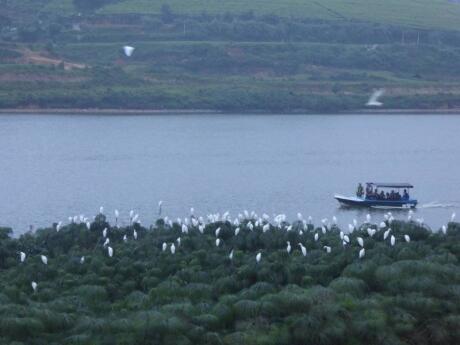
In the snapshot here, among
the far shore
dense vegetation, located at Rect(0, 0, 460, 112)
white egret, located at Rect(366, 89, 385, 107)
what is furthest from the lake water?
dense vegetation, located at Rect(0, 0, 460, 112)

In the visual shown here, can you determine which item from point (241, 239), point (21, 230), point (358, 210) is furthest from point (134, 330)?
point (358, 210)

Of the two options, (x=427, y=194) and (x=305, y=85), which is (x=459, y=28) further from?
(x=427, y=194)

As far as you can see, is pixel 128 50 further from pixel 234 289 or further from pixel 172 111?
pixel 234 289

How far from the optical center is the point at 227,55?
2483 inches

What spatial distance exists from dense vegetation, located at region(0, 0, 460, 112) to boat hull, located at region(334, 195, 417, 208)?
24.1 m

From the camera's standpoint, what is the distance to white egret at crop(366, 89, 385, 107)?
190ft

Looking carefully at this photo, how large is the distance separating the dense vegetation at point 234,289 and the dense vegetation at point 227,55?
33473 mm

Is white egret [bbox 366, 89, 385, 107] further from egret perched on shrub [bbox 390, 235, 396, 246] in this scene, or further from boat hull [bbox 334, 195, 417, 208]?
egret perched on shrub [bbox 390, 235, 396, 246]

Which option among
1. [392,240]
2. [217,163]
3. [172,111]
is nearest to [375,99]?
[172,111]

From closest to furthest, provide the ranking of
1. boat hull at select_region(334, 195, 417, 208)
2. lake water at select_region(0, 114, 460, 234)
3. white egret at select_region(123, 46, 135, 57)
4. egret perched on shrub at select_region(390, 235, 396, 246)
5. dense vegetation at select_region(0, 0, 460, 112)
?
1. egret perched on shrub at select_region(390, 235, 396, 246)
2. lake water at select_region(0, 114, 460, 234)
3. boat hull at select_region(334, 195, 417, 208)
4. dense vegetation at select_region(0, 0, 460, 112)
5. white egret at select_region(123, 46, 135, 57)

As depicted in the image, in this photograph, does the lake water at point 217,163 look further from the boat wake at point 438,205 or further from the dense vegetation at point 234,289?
the dense vegetation at point 234,289

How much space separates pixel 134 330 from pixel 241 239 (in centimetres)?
579

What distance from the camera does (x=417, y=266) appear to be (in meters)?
18.0

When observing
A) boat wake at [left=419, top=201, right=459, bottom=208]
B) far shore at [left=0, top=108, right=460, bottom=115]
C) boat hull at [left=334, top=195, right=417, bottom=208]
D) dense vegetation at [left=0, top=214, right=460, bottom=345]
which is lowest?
far shore at [left=0, top=108, right=460, bottom=115]
